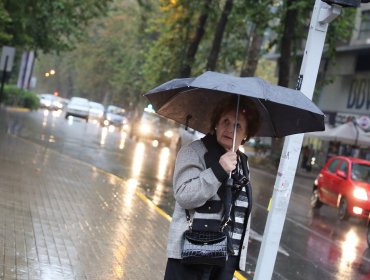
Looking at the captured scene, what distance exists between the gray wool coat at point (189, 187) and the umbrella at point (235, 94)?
375 millimetres

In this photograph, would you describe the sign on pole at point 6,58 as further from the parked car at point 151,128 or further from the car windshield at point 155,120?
the car windshield at point 155,120

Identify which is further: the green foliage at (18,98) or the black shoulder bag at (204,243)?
the green foliage at (18,98)

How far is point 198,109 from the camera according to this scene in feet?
14.5

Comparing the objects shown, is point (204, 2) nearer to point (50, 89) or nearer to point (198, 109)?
point (198, 109)

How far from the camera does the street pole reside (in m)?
5.73

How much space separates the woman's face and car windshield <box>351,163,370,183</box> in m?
13.1

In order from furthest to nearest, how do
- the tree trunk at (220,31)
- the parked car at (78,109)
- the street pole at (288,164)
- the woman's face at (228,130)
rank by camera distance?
the parked car at (78,109)
the tree trunk at (220,31)
the street pole at (288,164)
the woman's face at (228,130)

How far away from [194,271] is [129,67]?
63360mm

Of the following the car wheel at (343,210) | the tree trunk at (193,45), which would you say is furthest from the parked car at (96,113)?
the car wheel at (343,210)

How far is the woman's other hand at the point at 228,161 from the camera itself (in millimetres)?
3811

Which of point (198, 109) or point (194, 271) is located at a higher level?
point (198, 109)

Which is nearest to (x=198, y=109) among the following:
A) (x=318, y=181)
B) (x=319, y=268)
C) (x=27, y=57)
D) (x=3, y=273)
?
(x=3, y=273)

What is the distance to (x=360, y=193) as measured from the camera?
52.0 ft

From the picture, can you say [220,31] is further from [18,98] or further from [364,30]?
[18,98]
